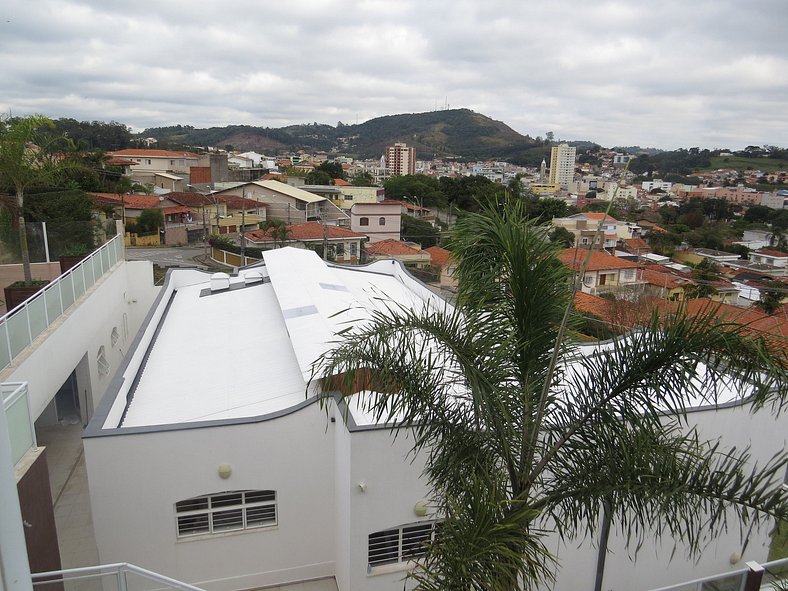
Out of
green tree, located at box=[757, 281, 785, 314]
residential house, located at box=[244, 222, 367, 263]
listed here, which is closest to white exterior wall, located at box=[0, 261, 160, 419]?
residential house, located at box=[244, 222, 367, 263]

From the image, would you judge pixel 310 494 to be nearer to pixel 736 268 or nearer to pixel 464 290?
pixel 464 290

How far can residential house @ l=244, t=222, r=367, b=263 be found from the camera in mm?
41875

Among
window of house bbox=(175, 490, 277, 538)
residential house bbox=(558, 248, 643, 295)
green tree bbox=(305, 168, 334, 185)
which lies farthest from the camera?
green tree bbox=(305, 168, 334, 185)

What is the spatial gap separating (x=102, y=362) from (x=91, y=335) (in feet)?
5.04

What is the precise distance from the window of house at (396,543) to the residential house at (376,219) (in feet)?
150

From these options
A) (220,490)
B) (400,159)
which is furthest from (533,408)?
(400,159)

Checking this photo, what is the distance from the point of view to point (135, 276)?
61.9ft

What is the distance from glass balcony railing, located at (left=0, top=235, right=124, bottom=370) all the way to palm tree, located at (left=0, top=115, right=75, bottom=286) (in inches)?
58.8

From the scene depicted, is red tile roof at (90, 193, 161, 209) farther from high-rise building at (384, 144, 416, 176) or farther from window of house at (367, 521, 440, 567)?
high-rise building at (384, 144, 416, 176)

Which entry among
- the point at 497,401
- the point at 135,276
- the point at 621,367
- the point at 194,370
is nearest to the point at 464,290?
the point at 497,401

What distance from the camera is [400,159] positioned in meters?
177

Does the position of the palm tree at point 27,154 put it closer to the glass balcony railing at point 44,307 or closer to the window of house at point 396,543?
the glass balcony railing at point 44,307

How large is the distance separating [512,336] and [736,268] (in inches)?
2123

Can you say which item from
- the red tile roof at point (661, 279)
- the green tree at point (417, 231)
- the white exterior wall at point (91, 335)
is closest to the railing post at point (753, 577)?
the white exterior wall at point (91, 335)
